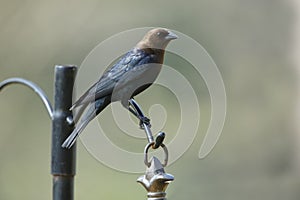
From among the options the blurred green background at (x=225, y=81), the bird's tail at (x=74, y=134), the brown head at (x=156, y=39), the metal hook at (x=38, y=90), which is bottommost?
the bird's tail at (x=74, y=134)

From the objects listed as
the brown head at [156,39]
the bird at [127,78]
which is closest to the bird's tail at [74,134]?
the bird at [127,78]

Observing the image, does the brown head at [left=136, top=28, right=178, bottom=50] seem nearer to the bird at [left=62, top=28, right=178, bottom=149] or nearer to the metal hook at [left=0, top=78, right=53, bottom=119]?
the bird at [left=62, top=28, right=178, bottom=149]

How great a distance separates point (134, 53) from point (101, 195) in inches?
110

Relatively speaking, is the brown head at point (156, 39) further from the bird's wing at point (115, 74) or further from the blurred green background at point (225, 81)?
the blurred green background at point (225, 81)

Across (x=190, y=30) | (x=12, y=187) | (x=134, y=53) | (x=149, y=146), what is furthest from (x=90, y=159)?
(x=149, y=146)

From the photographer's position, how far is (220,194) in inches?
195

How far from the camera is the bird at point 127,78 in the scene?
6.38 feet

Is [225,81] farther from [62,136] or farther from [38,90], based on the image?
[62,136]

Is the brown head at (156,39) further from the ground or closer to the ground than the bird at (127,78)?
further from the ground

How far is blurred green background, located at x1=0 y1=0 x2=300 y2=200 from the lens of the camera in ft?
16.2

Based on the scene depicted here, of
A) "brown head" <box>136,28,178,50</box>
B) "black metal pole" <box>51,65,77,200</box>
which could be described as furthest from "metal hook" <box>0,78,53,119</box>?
"brown head" <box>136,28,178,50</box>

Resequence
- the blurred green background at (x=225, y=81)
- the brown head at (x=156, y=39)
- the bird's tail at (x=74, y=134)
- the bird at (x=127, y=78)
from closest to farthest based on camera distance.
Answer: the bird's tail at (x=74, y=134), the bird at (x=127, y=78), the brown head at (x=156, y=39), the blurred green background at (x=225, y=81)

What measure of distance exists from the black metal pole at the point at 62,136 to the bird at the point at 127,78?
24 millimetres

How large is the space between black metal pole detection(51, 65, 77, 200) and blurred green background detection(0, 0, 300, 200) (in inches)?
115
